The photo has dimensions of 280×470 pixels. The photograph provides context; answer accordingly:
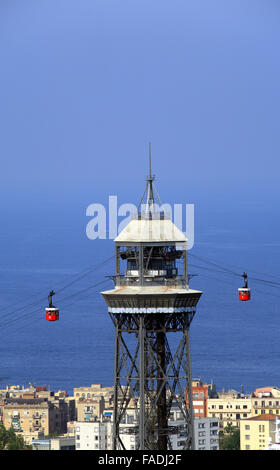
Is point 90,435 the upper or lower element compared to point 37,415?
lower

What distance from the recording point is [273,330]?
196125mm

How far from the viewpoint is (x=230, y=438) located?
401 ft

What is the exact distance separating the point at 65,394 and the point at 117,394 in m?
105

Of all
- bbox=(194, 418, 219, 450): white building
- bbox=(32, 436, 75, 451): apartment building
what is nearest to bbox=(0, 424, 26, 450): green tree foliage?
bbox=(32, 436, 75, 451): apartment building

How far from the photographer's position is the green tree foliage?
117000 mm

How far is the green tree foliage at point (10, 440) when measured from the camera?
117 meters

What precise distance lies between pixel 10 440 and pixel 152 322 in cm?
7132

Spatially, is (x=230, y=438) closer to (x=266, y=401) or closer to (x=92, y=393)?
(x=266, y=401)

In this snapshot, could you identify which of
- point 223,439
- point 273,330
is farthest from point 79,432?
point 273,330

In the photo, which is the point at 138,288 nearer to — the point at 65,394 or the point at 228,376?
the point at 65,394

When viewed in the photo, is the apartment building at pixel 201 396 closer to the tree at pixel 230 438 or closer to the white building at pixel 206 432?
the tree at pixel 230 438

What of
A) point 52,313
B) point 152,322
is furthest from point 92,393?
point 152,322

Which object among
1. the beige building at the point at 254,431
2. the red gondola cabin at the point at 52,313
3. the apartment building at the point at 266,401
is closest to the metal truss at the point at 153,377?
the red gondola cabin at the point at 52,313

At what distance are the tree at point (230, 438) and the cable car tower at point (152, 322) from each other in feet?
222
